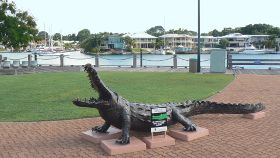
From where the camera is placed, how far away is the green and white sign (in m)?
6.32

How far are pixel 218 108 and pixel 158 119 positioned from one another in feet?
7.97

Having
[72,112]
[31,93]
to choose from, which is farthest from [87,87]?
[72,112]

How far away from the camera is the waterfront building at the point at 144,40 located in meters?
87.9

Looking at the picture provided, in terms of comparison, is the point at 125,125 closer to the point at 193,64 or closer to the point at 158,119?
the point at 158,119

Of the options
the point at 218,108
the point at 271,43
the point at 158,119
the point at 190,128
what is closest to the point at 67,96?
the point at 218,108

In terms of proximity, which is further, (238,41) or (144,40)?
(144,40)

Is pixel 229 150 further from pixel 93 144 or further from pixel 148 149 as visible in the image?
pixel 93 144

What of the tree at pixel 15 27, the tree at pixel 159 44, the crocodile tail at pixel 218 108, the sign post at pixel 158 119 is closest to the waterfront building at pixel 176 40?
the tree at pixel 159 44

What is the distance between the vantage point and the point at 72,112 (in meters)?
9.48

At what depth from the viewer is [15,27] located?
91.2 feet

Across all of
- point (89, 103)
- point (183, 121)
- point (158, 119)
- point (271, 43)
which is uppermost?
point (271, 43)

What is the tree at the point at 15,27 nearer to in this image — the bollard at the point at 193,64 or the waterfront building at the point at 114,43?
the bollard at the point at 193,64

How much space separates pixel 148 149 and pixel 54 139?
1871 mm

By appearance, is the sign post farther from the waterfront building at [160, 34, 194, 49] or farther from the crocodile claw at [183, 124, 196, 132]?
the waterfront building at [160, 34, 194, 49]
